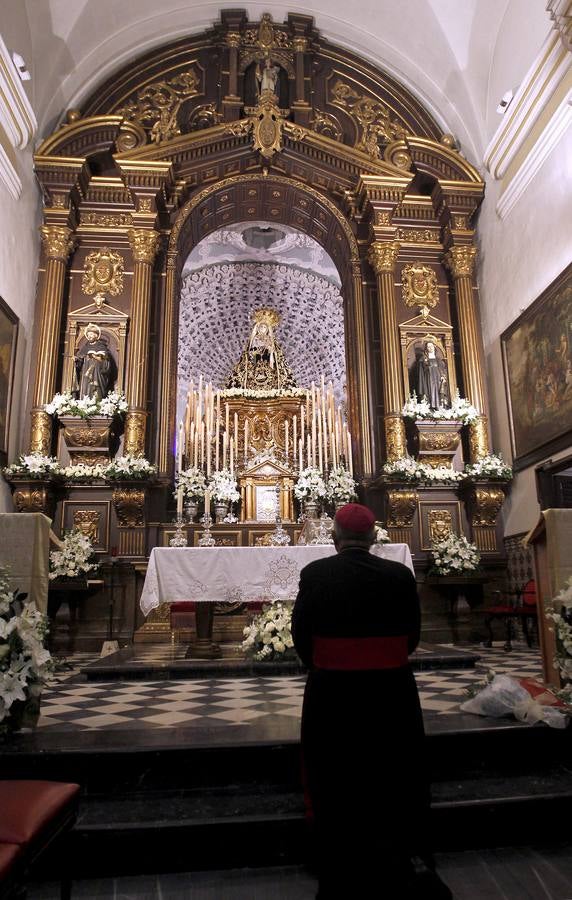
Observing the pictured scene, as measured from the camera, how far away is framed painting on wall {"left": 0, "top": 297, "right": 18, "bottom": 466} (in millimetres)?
9172

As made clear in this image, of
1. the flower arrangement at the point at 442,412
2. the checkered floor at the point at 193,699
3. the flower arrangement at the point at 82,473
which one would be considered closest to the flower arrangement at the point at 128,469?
the flower arrangement at the point at 82,473

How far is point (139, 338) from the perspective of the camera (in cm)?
1035

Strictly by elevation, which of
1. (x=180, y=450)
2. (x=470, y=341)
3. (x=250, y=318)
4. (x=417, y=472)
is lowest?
(x=417, y=472)

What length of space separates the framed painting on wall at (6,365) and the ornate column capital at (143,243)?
Result: 2234 mm

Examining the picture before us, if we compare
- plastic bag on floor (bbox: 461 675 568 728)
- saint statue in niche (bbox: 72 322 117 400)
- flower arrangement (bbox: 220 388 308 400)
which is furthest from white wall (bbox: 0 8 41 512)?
plastic bag on floor (bbox: 461 675 568 728)

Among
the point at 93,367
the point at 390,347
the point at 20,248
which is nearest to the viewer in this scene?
the point at 20,248

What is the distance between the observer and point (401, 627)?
262 cm

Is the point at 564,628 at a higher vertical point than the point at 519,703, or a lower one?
higher

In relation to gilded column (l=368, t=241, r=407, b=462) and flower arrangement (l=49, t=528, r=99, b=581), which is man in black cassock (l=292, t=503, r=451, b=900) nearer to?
flower arrangement (l=49, t=528, r=99, b=581)

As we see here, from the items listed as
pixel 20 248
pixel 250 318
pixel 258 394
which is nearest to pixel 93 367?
pixel 20 248

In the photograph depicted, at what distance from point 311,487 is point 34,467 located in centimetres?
388

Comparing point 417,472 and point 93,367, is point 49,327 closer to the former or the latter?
point 93,367

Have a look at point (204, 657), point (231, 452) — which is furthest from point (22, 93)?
point (204, 657)

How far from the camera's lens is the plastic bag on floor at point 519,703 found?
12.1ft
